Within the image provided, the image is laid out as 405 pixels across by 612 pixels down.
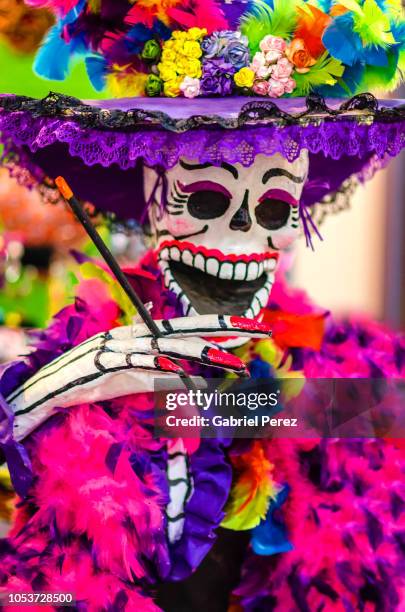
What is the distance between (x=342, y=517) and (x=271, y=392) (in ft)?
0.90

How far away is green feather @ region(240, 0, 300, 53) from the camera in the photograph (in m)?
1.12

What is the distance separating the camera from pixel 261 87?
1.15 m

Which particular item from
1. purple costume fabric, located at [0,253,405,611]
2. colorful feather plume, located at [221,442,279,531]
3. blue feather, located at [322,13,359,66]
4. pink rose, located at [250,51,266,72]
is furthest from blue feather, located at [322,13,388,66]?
colorful feather plume, located at [221,442,279,531]

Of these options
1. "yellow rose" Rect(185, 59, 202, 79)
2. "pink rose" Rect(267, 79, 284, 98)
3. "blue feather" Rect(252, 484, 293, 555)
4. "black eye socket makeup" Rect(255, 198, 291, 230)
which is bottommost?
"blue feather" Rect(252, 484, 293, 555)

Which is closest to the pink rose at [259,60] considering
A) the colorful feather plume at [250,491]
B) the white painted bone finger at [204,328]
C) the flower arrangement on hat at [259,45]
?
the flower arrangement on hat at [259,45]

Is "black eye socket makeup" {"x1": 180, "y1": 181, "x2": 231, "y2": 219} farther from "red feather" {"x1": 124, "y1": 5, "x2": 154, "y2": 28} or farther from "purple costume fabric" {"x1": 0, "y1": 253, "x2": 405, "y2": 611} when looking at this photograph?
"red feather" {"x1": 124, "y1": 5, "x2": 154, "y2": 28}

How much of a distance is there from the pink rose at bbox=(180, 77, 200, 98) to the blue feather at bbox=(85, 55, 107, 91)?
0.66 feet

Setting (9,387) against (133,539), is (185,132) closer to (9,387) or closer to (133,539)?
(9,387)

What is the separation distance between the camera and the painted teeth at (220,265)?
119 cm

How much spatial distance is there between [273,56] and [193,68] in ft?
0.39

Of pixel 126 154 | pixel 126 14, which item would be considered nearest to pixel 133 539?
pixel 126 154

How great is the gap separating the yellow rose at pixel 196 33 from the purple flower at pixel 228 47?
1 centimetres

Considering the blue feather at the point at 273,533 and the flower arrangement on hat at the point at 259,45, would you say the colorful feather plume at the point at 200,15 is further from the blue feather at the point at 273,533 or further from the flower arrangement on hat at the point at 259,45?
the blue feather at the point at 273,533

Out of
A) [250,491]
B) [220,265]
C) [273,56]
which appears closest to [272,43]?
[273,56]
